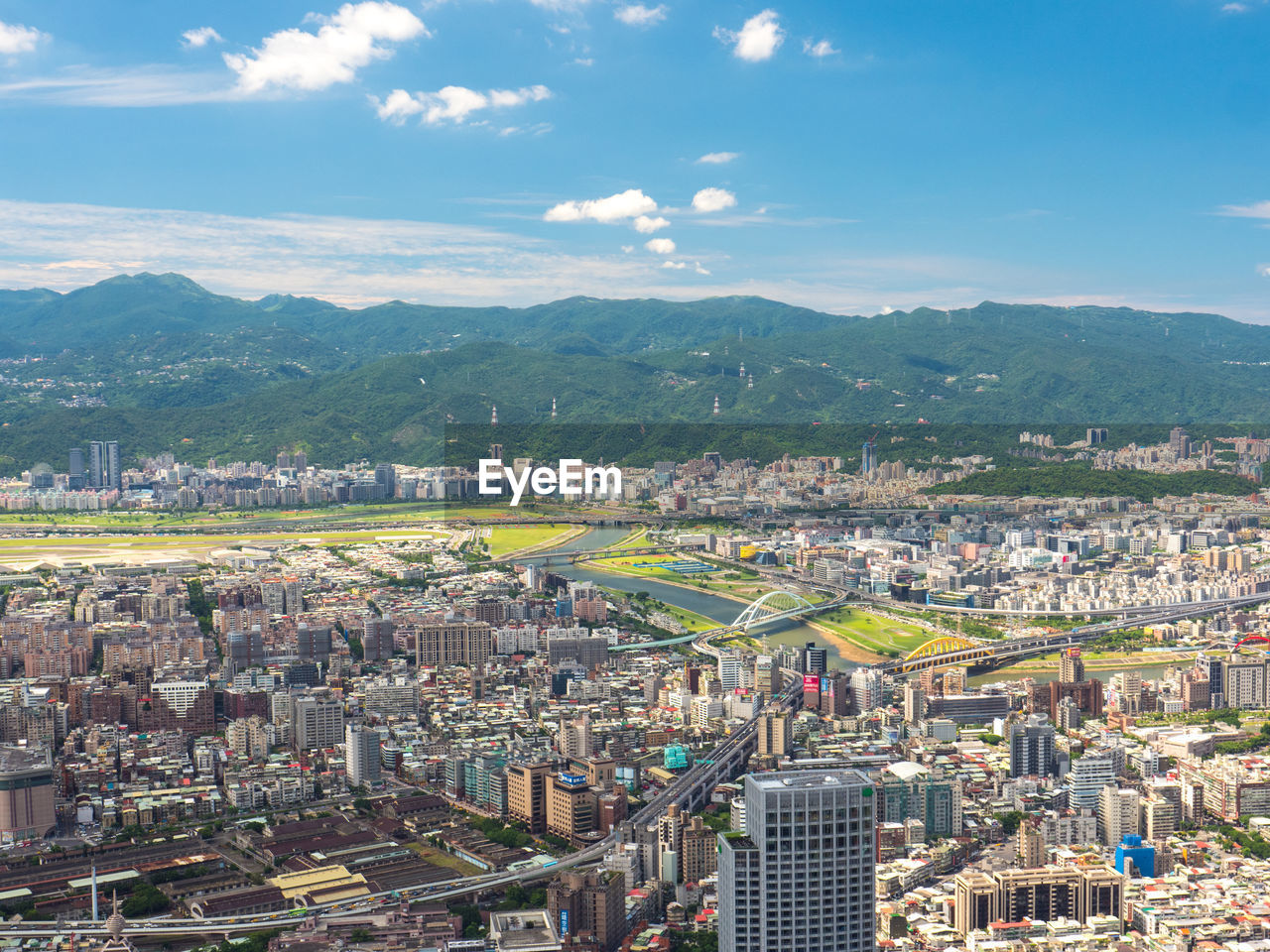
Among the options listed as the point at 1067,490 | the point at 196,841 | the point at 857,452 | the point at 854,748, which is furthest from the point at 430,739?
the point at 857,452

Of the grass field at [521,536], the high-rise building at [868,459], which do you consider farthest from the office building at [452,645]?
the high-rise building at [868,459]

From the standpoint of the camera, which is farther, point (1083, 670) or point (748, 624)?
point (748, 624)

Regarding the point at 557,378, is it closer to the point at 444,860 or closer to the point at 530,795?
A: the point at 530,795

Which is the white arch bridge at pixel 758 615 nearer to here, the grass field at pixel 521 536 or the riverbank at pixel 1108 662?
the riverbank at pixel 1108 662

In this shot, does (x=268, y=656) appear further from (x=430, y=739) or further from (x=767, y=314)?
(x=767, y=314)

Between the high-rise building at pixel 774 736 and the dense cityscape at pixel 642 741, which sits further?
the high-rise building at pixel 774 736

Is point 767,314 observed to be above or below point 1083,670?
above

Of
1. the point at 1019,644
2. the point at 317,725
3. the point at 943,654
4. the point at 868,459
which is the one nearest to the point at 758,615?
the point at 943,654
